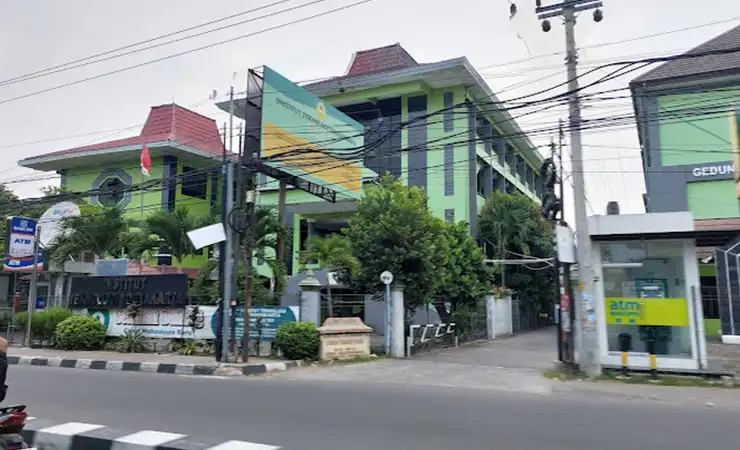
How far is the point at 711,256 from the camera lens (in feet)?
70.8

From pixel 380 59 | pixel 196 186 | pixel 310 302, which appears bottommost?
pixel 310 302

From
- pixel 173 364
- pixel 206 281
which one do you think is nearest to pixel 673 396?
pixel 173 364

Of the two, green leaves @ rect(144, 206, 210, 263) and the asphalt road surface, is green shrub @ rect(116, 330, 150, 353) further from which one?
the asphalt road surface

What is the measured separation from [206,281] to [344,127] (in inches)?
272

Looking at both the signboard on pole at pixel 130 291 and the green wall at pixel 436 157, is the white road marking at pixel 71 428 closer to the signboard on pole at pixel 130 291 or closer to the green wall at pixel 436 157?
the signboard on pole at pixel 130 291

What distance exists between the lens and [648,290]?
40.6 feet

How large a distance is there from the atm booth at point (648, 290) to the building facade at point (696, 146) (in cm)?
906

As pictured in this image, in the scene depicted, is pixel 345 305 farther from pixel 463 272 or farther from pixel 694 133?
pixel 694 133

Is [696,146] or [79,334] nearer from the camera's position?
[79,334]

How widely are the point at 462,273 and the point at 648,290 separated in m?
8.32

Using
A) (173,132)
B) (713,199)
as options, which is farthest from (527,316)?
(173,132)

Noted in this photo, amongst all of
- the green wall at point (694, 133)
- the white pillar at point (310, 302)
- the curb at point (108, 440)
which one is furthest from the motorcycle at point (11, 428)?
the green wall at point (694, 133)

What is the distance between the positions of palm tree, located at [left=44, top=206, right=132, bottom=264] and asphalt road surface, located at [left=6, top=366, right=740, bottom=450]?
1148cm

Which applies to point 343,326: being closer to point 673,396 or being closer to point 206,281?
point 206,281
